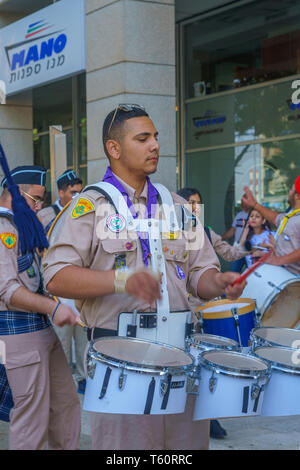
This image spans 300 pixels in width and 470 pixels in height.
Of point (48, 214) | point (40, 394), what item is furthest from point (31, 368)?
point (48, 214)

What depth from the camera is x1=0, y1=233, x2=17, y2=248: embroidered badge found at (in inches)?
157

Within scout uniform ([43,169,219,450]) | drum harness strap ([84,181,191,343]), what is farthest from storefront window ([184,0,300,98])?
scout uniform ([43,169,219,450])

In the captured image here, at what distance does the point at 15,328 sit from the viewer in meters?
4.11

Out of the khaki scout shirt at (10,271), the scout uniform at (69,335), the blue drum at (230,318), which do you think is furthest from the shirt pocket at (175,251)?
the scout uniform at (69,335)

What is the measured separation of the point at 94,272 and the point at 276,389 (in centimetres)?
98

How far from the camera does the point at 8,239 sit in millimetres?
4008

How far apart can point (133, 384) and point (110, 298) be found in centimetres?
42

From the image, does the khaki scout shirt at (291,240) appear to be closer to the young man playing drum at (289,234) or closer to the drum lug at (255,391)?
the young man playing drum at (289,234)

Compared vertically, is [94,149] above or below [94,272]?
above

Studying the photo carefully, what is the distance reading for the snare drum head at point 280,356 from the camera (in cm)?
332

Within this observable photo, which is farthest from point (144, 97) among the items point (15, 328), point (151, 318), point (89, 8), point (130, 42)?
point (151, 318)

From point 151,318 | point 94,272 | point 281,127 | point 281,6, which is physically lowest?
point 151,318

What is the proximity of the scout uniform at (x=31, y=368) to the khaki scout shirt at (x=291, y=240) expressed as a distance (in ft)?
10.5

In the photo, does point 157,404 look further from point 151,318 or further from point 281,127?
point 281,127
